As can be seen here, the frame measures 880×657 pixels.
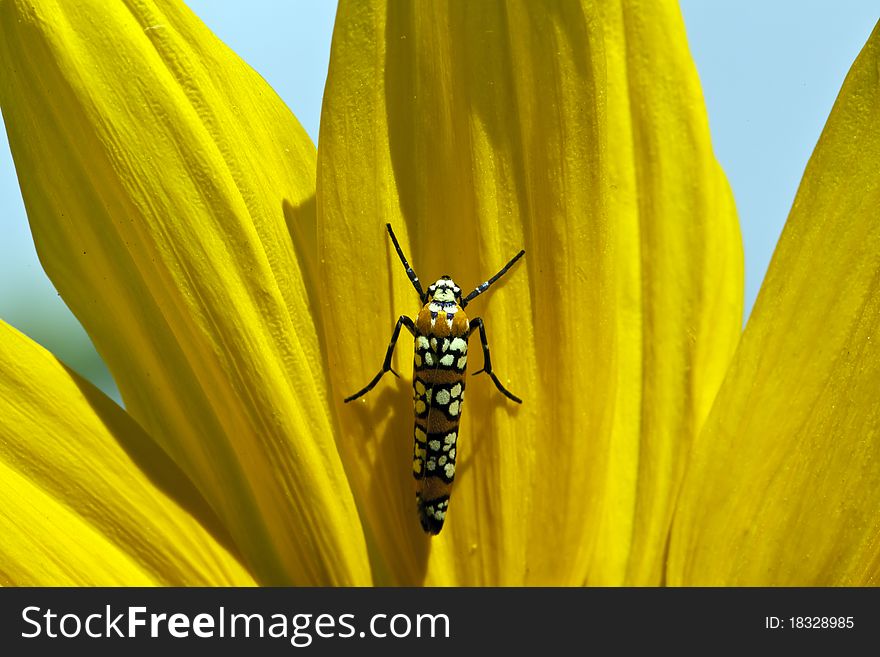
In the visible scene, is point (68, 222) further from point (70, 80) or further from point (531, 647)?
point (531, 647)

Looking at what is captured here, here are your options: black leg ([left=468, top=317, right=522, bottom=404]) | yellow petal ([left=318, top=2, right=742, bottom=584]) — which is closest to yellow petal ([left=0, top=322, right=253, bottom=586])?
yellow petal ([left=318, top=2, right=742, bottom=584])

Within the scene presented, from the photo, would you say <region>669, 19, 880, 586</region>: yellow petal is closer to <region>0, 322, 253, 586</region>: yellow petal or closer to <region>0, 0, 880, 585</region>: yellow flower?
<region>0, 0, 880, 585</region>: yellow flower

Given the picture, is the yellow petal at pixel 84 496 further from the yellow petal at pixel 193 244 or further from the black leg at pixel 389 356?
the black leg at pixel 389 356

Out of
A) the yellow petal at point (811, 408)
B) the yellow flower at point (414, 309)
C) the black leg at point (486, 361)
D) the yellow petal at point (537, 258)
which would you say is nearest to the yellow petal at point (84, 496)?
the yellow flower at point (414, 309)

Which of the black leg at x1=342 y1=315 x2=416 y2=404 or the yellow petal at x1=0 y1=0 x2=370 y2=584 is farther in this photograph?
the black leg at x1=342 y1=315 x2=416 y2=404

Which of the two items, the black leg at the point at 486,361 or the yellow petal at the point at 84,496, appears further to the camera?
the black leg at the point at 486,361

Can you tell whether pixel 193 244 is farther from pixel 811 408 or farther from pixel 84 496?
pixel 811 408

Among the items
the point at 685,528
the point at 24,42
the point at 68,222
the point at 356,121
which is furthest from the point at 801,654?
the point at 24,42
